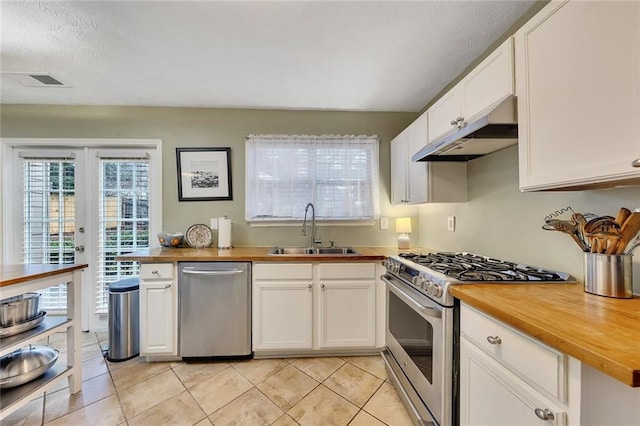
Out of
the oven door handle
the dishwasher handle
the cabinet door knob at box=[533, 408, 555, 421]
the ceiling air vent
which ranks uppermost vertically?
the ceiling air vent

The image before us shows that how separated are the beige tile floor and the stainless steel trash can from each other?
85 millimetres

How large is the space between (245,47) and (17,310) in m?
2.13

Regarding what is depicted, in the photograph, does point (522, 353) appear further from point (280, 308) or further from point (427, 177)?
point (280, 308)

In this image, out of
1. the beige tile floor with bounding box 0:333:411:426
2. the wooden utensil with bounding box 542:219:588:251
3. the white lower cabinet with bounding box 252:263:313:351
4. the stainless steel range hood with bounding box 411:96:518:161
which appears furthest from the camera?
the white lower cabinet with bounding box 252:263:313:351

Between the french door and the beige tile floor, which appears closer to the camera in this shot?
the beige tile floor

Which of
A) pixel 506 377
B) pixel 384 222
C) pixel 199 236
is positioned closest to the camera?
pixel 506 377

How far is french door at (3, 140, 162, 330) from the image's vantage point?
2.78 metres

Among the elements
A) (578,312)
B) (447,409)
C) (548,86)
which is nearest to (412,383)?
(447,409)

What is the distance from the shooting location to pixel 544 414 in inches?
31.5

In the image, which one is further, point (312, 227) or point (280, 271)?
point (312, 227)

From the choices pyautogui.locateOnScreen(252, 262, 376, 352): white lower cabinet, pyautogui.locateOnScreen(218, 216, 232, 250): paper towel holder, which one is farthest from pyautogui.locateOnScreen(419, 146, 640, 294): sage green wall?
pyautogui.locateOnScreen(218, 216, 232, 250): paper towel holder

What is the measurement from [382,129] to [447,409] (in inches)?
98.8

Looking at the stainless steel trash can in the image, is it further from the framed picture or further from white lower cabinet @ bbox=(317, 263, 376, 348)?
white lower cabinet @ bbox=(317, 263, 376, 348)

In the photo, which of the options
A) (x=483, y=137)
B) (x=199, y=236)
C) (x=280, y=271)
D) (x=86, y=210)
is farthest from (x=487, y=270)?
(x=86, y=210)
